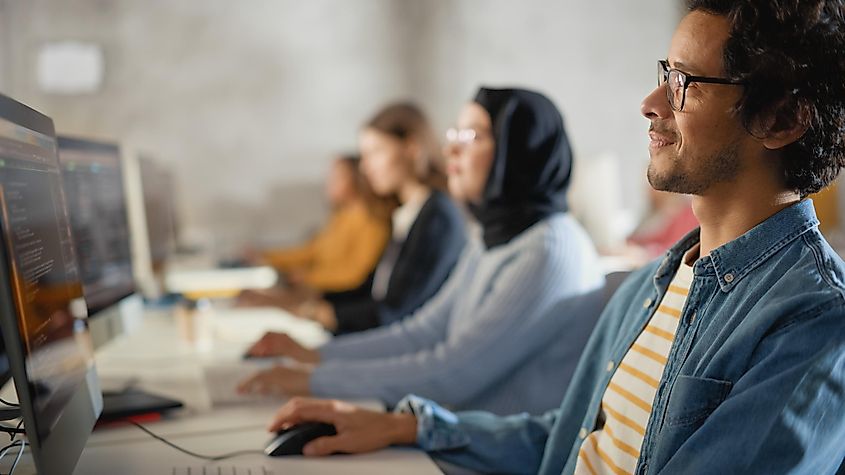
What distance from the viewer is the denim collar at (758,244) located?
1.00 m

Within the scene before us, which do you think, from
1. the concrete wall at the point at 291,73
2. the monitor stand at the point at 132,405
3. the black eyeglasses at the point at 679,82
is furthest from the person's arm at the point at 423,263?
the concrete wall at the point at 291,73

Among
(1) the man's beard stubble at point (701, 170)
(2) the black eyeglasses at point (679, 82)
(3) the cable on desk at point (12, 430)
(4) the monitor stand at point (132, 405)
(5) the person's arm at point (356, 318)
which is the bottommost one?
(5) the person's arm at point (356, 318)

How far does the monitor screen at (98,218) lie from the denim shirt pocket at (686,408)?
110 cm

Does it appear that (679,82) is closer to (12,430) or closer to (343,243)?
(12,430)

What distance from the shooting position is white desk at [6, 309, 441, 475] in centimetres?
123

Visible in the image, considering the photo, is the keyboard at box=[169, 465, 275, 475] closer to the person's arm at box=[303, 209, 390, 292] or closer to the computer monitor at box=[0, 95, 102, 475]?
the computer monitor at box=[0, 95, 102, 475]

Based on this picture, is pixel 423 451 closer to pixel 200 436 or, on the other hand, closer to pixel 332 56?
pixel 200 436

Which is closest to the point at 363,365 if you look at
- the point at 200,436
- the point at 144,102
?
the point at 200,436

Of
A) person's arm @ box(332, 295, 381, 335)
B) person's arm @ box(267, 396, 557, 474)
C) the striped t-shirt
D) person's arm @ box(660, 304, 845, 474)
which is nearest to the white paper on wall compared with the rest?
person's arm @ box(332, 295, 381, 335)

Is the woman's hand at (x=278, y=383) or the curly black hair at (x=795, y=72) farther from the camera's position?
the woman's hand at (x=278, y=383)

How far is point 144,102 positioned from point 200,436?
393cm

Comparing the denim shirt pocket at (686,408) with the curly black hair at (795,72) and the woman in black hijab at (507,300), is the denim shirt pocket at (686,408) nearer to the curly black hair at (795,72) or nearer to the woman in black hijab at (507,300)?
the curly black hair at (795,72)

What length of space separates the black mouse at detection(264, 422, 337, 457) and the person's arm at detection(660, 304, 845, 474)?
598mm

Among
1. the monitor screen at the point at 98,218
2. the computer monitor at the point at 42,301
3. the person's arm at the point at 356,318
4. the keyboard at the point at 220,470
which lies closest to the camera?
the computer monitor at the point at 42,301
